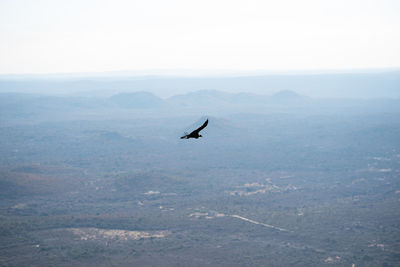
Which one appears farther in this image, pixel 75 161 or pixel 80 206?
pixel 75 161

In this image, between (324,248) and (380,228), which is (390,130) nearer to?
(380,228)

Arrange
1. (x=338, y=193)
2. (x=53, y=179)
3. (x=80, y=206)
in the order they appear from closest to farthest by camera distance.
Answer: (x=80, y=206) → (x=338, y=193) → (x=53, y=179)

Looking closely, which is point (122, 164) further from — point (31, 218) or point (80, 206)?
point (31, 218)

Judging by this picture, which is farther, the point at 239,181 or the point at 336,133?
the point at 336,133

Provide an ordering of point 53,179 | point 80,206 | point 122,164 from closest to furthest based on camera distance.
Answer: point 80,206 < point 53,179 < point 122,164

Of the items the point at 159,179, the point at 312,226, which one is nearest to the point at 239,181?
the point at 159,179

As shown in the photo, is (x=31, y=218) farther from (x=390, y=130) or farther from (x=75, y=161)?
(x=390, y=130)

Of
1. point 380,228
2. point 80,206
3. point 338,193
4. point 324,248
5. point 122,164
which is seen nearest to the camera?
point 324,248

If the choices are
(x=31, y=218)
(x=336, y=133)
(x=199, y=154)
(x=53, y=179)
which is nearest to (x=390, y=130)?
(x=336, y=133)

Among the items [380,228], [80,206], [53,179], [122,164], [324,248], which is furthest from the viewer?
[122,164]
